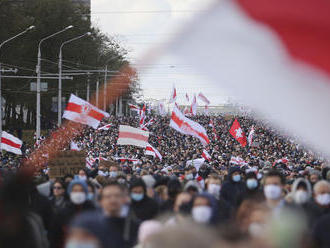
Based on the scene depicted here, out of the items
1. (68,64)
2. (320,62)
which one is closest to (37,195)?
(320,62)

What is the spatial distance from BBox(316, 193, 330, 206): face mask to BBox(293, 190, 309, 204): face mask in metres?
0.39

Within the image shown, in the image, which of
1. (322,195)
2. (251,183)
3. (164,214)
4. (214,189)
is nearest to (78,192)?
(164,214)

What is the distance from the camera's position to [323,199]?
9820 mm

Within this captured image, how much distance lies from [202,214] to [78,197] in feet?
6.68

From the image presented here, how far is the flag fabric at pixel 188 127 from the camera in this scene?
31.4 meters

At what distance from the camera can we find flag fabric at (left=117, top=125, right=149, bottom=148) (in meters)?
31.9

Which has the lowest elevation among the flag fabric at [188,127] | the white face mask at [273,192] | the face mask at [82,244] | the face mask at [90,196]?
the flag fabric at [188,127]

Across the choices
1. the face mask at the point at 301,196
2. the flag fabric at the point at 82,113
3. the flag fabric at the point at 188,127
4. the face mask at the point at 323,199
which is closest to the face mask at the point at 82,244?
the face mask at the point at 323,199

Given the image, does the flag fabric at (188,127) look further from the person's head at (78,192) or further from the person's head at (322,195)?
the person's head at (78,192)

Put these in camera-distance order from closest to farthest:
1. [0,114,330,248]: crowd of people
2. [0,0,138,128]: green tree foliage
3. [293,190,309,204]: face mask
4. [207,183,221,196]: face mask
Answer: [0,114,330,248]: crowd of people < [293,190,309,204]: face mask < [207,183,221,196]: face mask < [0,0,138,128]: green tree foliage

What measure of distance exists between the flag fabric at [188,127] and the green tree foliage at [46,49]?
89.4 ft

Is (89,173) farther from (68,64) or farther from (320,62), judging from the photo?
(68,64)

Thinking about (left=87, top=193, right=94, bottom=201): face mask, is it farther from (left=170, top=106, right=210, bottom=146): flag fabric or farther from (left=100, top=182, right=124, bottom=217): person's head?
(left=170, top=106, right=210, bottom=146): flag fabric

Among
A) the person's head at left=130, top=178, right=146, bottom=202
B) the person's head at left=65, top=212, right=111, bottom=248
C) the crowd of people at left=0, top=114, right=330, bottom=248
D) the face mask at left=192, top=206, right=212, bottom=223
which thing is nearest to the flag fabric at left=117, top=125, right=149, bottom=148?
the crowd of people at left=0, top=114, right=330, bottom=248
